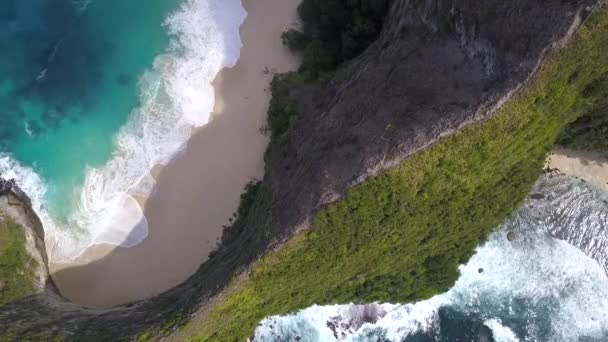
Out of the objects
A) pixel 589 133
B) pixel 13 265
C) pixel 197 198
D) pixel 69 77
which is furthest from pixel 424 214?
pixel 69 77

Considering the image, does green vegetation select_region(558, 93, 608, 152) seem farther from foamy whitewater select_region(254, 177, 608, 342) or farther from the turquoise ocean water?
the turquoise ocean water

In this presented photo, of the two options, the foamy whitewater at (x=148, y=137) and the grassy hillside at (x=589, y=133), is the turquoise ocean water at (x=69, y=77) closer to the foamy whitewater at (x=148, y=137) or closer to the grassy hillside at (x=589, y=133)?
the foamy whitewater at (x=148, y=137)

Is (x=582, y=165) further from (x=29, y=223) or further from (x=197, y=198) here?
(x=29, y=223)

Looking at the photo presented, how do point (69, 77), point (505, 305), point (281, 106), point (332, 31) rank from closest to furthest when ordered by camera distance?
point (281, 106)
point (332, 31)
point (505, 305)
point (69, 77)

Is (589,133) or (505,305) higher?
(589,133)

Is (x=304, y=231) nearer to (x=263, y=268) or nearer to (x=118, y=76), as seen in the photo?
(x=263, y=268)

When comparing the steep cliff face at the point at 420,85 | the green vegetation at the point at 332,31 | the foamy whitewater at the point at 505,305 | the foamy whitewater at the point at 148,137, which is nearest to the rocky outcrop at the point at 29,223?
the foamy whitewater at the point at 148,137
